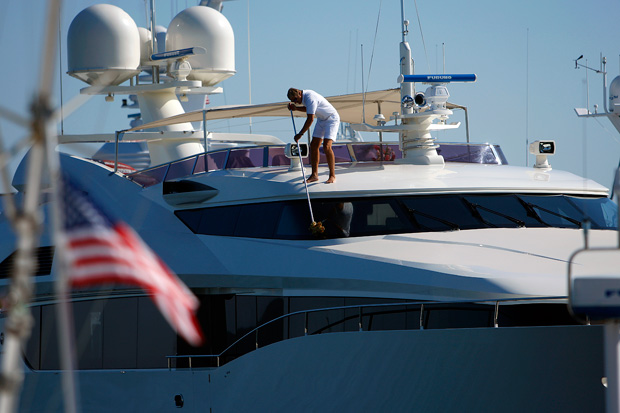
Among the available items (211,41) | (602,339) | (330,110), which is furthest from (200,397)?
(211,41)

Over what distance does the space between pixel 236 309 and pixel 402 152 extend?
3.21 m

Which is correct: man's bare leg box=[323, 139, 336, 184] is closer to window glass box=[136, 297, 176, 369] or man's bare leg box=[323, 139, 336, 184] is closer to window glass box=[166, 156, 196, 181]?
window glass box=[166, 156, 196, 181]

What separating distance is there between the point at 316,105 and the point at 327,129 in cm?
28

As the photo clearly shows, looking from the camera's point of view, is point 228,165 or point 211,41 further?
point 211,41

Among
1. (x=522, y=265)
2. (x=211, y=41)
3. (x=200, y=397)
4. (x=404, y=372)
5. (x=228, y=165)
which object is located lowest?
(x=200, y=397)

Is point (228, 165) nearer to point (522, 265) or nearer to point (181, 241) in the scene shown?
point (181, 241)

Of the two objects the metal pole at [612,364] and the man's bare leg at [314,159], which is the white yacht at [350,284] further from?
the metal pole at [612,364]

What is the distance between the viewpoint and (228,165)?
1043 centimetres

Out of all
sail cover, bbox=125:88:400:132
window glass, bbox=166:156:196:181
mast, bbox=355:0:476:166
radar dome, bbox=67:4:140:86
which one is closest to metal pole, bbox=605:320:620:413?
mast, bbox=355:0:476:166

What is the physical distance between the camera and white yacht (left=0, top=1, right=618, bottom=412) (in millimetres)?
7156

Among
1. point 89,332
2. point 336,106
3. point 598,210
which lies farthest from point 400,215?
point 336,106

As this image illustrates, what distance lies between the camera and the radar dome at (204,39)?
50.1 ft

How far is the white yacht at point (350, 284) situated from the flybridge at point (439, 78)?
3cm

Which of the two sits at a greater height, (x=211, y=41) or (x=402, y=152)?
(x=211, y=41)
